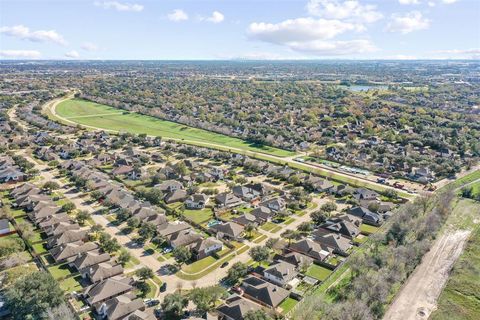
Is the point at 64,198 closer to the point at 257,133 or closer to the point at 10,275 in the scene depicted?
the point at 10,275

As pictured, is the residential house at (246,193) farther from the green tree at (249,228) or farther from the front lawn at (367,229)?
the front lawn at (367,229)

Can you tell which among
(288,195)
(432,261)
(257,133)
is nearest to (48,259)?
(288,195)

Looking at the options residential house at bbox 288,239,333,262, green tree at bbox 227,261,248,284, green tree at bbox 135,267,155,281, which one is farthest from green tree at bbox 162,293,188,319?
residential house at bbox 288,239,333,262

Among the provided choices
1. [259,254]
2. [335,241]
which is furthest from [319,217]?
[259,254]

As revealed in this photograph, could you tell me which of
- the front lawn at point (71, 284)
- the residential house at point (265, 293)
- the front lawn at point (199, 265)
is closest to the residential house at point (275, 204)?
the front lawn at point (199, 265)

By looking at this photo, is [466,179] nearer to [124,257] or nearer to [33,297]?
[124,257]

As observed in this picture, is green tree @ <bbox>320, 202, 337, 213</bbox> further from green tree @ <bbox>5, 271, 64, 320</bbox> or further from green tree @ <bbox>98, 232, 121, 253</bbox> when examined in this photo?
green tree @ <bbox>5, 271, 64, 320</bbox>

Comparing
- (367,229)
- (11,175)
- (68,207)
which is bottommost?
(367,229)
